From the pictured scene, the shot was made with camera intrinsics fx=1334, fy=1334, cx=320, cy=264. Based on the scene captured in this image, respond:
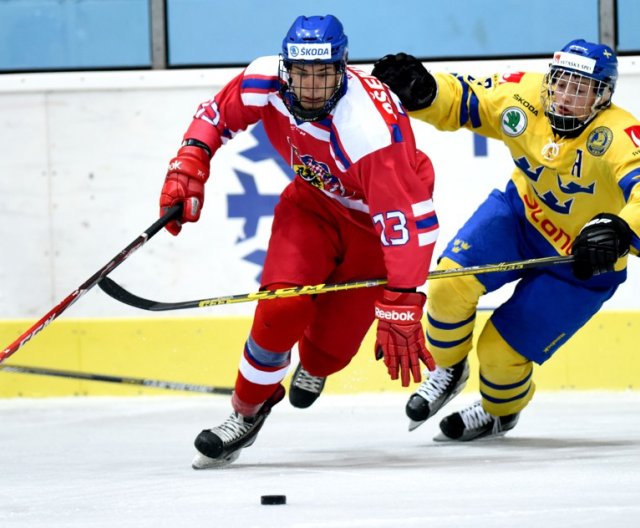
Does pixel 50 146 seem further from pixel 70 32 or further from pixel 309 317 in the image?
pixel 309 317

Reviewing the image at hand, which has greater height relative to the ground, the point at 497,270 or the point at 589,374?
the point at 497,270

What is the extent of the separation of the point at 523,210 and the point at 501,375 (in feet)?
1.63

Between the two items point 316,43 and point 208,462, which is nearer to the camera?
point 316,43

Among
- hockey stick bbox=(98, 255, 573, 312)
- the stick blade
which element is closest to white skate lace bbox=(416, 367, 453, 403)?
hockey stick bbox=(98, 255, 573, 312)

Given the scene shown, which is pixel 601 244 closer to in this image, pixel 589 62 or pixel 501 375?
pixel 589 62

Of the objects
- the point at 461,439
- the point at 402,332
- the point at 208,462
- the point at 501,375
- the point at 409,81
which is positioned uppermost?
the point at 409,81

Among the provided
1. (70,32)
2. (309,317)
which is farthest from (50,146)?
(309,317)

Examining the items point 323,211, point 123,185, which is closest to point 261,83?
point 323,211

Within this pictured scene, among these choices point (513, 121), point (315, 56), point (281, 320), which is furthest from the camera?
point (513, 121)

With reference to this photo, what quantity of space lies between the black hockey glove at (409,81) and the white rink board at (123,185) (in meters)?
1.52

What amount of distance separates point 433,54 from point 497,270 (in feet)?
6.59

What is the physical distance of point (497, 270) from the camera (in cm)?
369

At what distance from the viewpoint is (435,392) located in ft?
13.1

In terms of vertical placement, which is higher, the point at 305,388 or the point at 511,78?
the point at 511,78
